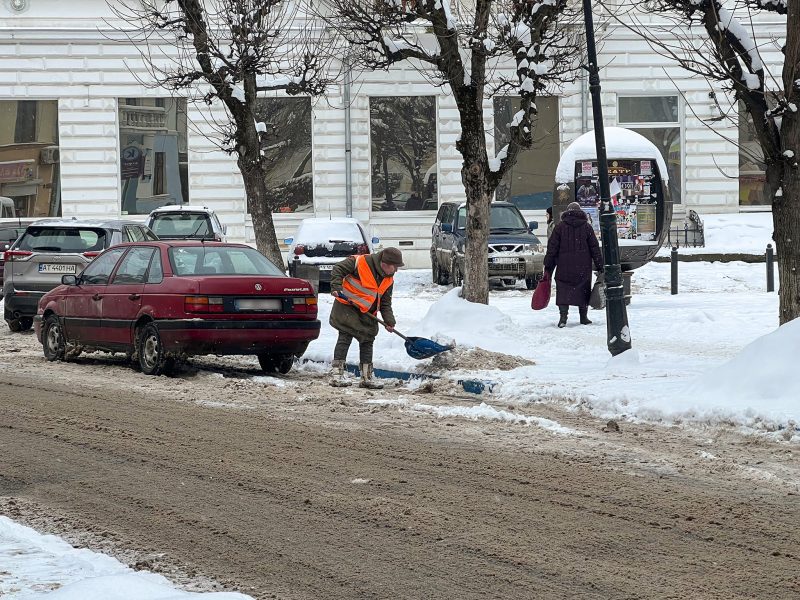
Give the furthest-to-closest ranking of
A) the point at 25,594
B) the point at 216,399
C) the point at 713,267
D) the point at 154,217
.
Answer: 1. the point at 713,267
2. the point at 154,217
3. the point at 216,399
4. the point at 25,594

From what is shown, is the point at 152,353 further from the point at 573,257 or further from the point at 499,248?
the point at 499,248

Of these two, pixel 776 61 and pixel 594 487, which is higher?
pixel 776 61

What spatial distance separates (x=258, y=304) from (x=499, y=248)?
14018mm

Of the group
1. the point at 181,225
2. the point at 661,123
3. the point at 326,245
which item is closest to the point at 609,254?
the point at 181,225

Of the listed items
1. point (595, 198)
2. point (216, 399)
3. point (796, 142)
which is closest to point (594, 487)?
point (216, 399)

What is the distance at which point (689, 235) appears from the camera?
35.4 m

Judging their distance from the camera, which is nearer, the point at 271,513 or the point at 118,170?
the point at 271,513

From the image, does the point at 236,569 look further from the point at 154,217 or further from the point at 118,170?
the point at 118,170

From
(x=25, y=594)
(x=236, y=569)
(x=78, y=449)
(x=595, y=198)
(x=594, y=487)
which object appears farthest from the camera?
(x=595, y=198)

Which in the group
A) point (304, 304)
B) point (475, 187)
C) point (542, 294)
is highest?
point (475, 187)

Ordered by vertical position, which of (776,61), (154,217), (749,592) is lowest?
(749,592)

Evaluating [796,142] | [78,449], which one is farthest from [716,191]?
[78,449]

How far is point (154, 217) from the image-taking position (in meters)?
26.1

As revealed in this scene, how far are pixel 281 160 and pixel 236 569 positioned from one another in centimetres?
3184
